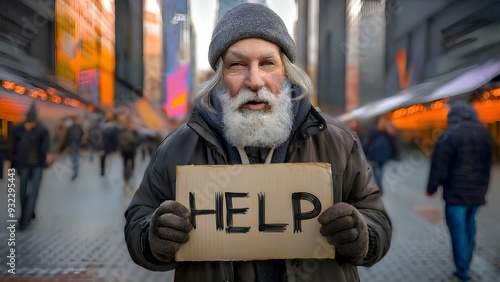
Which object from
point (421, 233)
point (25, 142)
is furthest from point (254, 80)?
point (421, 233)

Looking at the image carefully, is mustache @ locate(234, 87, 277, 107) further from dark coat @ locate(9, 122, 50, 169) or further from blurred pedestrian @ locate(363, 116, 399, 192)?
dark coat @ locate(9, 122, 50, 169)

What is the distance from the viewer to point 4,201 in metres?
4.57

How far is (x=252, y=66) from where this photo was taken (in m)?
1.42

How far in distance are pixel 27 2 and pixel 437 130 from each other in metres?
4.05

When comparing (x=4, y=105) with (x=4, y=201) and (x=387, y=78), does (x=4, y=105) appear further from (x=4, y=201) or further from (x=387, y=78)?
(x=387, y=78)

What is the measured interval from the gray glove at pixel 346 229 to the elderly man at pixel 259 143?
3.2 inches

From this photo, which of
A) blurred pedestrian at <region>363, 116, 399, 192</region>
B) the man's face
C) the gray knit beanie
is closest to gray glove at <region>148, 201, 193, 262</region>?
the man's face

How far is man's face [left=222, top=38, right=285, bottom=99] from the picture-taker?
1421mm

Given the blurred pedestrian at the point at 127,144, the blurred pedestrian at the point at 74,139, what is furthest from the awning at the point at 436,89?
the blurred pedestrian at the point at 74,139

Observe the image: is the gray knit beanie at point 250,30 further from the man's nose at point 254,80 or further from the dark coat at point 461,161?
the dark coat at point 461,161

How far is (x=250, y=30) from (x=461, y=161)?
310 centimetres

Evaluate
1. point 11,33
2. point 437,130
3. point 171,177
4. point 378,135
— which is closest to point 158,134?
point 11,33

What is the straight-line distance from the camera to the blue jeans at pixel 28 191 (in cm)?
452

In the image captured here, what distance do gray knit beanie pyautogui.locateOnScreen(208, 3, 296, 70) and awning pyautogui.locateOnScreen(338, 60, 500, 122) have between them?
10.1 ft
